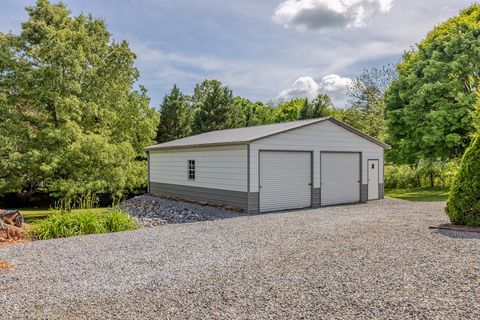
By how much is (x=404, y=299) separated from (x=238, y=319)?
6.40ft

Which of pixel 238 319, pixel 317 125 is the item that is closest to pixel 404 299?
pixel 238 319

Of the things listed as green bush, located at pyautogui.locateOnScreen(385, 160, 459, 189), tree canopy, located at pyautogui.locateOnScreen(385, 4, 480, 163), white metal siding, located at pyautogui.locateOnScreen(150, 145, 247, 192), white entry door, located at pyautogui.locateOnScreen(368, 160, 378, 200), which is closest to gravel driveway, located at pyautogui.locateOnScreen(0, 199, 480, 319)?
white metal siding, located at pyautogui.locateOnScreen(150, 145, 247, 192)

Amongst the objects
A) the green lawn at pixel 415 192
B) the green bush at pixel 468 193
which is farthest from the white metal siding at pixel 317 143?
the green bush at pixel 468 193

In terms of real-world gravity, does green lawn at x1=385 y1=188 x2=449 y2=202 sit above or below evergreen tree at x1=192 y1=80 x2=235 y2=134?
below

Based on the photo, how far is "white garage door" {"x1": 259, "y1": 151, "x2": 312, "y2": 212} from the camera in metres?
12.4

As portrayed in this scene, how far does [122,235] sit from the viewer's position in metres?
8.41

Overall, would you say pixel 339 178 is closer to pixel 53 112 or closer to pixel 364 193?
pixel 364 193

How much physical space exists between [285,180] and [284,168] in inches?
16.6

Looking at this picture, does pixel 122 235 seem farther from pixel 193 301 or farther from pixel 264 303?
pixel 264 303

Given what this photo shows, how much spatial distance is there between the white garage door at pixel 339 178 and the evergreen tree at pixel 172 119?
1700cm

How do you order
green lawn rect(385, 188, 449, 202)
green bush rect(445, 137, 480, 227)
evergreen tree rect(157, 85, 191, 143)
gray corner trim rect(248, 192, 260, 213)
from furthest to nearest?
evergreen tree rect(157, 85, 191, 143)
green lawn rect(385, 188, 449, 202)
gray corner trim rect(248, 192, 260, 213)
green bush rect(445, 137, 480, 227)

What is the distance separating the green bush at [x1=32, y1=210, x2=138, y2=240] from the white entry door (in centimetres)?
1007

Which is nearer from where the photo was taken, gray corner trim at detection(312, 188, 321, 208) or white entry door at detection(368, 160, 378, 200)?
gray corner trim at detection(312, 188, 321, 208)

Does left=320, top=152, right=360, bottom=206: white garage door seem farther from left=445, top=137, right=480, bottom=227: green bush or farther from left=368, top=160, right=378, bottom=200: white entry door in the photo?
left=445, top=137, right=480, bottom=227: green bush
